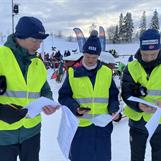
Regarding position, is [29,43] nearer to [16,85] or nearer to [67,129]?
[16,85]

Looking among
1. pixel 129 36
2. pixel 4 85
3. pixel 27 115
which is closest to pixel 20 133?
pixel 27 115

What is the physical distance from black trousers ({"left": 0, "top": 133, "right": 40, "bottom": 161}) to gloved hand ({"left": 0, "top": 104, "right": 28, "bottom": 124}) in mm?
262

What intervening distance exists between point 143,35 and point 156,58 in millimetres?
254

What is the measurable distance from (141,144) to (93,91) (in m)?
0.73

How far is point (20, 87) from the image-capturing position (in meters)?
2.97

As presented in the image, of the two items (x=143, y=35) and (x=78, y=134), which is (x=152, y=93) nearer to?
(x=143, y=35)

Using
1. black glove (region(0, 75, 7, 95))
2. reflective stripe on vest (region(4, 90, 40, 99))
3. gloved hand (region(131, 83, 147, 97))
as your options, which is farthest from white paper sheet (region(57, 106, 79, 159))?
gloved hand (region(131, 83, 147, 97))

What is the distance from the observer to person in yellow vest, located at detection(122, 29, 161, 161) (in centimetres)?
347

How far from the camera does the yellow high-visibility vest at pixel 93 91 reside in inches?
136

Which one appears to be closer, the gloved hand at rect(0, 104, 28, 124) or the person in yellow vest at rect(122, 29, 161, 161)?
the gloved hand at rect(0, 104, 28, 124)

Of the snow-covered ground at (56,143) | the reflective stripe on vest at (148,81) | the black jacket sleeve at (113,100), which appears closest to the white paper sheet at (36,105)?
the black jacket sleeve at (113,100)

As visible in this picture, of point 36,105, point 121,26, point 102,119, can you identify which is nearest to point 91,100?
point 102,119

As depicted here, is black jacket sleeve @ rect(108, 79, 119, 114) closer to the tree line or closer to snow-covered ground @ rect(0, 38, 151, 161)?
snow-covered ground @ rect(0, 38, 151, 161)

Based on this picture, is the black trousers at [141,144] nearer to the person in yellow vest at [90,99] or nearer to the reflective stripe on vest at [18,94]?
the person in yellow vest at [90,99]
